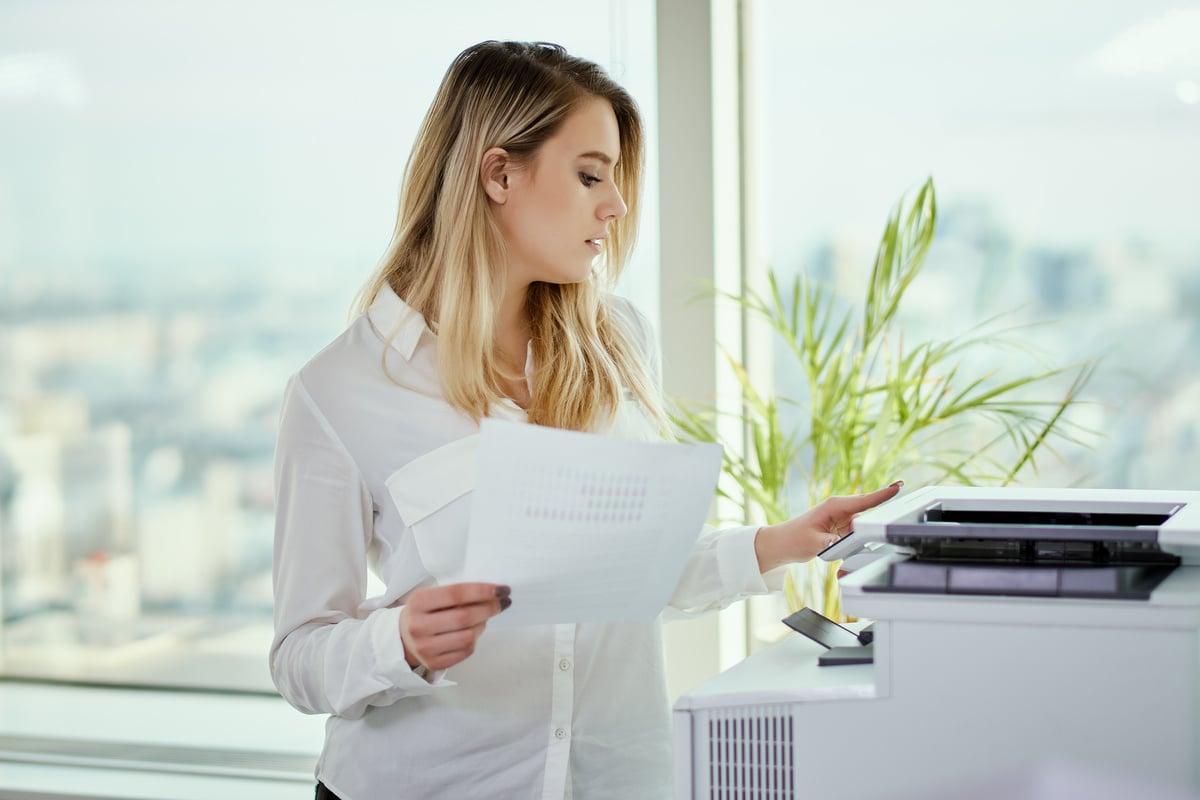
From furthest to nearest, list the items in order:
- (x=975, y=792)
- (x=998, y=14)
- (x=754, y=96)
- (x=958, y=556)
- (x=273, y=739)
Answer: (x=273, y=739), (x=754, y=96), (x=998, y=14), (x=958, y=556), (x=975, y=792)

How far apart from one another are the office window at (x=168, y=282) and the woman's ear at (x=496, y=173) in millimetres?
1501

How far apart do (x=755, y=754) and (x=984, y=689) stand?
0.70 ft

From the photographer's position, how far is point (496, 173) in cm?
147

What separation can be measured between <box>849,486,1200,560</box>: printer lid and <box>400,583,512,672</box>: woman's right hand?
0.37 metres

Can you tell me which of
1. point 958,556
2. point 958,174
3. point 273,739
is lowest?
point 273,739

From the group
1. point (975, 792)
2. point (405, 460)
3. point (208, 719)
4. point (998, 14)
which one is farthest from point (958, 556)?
point (208, 719)

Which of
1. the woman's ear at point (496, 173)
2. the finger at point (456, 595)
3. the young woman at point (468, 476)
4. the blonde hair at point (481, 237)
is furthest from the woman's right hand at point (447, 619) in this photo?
the woman's ear at point (496, 173)

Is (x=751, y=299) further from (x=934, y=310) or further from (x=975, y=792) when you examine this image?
(x=975, y=792)

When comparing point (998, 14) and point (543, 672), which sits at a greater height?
point (998, 14)

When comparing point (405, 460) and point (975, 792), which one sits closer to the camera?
point (975, 792)

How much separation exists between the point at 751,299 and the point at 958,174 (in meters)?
0.55

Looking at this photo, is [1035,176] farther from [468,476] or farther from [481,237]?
[468,476]

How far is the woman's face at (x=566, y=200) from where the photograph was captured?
146cm

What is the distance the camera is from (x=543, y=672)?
1.43 m
